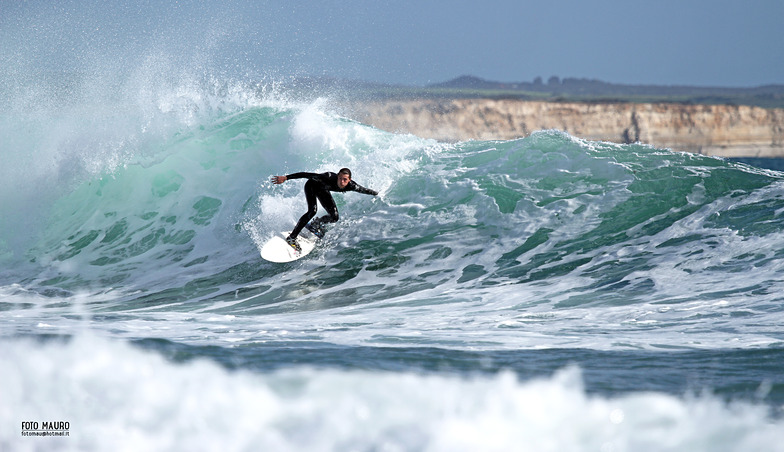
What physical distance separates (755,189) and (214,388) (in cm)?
864

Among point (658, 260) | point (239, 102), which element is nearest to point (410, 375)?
point (658, 260)

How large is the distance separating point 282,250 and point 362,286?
1.44 meters

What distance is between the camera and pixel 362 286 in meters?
8.28

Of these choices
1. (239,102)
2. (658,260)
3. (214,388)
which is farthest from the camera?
(239,102)

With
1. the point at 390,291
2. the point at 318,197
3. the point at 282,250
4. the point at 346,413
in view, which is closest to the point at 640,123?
the point at 318,197

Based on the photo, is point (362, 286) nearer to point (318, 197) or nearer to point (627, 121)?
point (318, 197)

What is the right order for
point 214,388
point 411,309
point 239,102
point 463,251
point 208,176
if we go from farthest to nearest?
1. point 239,102
2. point 208,176
3. point 463,251
4. point 411,309
5. point 214,388

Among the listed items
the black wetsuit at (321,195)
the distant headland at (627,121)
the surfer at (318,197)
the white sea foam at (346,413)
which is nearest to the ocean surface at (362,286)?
the white sea foam at (346,413)

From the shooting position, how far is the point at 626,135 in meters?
60.1

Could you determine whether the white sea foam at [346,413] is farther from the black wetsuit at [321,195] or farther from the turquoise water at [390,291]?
the black wetsuit at [321,195]

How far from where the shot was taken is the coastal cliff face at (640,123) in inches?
2228

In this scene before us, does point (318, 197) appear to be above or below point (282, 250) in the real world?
above

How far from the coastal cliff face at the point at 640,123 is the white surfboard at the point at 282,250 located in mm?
46195

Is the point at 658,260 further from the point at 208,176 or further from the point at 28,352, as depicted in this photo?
the point at 208,176
